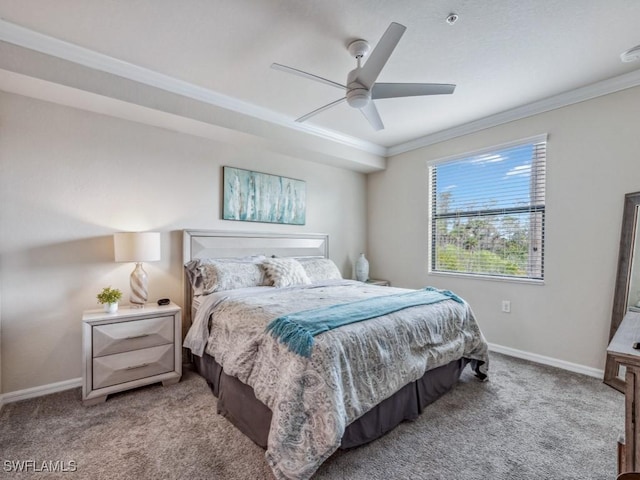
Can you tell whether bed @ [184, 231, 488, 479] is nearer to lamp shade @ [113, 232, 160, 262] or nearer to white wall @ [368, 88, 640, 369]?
lamp shade @ [113, 232, 160, 262]

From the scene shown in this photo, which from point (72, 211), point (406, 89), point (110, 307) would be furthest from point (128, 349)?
point (406, 89)

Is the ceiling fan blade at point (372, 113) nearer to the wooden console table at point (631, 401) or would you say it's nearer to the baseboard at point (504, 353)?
the wooden console table at point (631, 401)

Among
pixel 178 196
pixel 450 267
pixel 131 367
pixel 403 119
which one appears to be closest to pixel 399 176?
pixel 403 119

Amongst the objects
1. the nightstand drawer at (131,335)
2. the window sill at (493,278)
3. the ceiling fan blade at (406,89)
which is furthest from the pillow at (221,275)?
the window sill at (493,278)

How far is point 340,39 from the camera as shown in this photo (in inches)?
84.1

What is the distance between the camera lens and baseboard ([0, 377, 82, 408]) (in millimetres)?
2302

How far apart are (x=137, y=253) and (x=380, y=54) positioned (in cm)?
233

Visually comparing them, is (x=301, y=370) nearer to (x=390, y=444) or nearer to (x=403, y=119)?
(x=390, y=444)

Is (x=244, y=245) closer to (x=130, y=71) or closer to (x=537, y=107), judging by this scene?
(x=130, y=71)

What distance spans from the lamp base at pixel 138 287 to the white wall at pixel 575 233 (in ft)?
11.4

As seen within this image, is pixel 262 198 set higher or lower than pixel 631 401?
higher

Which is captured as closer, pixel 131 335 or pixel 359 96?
pixel 359 96

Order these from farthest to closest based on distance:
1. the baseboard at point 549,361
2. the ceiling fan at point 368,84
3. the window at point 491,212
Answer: the window at point 491,212 < the baseboard at point 549,361 < the ceiling fan at point 368,84

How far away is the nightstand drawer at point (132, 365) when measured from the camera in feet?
7.48
